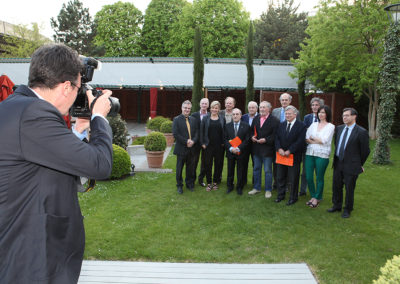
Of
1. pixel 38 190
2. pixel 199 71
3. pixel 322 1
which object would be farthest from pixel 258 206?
pixel 322 1

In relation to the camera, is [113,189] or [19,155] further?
[113,189]

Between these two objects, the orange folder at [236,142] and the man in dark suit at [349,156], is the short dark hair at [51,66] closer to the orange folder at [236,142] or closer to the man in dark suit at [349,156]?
the man in dark suit at [349,156]

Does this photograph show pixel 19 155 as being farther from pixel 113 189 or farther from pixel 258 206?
pixel 113 189

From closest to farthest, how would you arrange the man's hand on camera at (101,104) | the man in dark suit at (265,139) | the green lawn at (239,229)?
the man's hand on camera at (101,104) → the green lawn at (239,229) → the man in dark suit at (265,139)

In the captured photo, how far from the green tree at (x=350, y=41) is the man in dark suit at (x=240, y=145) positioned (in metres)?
10.6

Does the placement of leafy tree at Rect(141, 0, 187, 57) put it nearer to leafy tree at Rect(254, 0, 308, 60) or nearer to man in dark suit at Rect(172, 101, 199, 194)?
leafy tree at Rect(254, 0, 308, 60)

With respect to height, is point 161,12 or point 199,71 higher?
point 161,12

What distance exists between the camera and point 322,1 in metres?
16.4

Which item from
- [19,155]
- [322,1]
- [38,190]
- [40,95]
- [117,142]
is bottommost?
[117,142]

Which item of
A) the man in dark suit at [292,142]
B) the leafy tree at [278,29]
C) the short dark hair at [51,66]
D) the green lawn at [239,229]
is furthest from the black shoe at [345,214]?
the leafy tree at [278,29]

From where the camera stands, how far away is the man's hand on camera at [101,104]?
1.76 metres

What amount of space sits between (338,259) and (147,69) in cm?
2157

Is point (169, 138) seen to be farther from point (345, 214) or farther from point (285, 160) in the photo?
point (345, 214)

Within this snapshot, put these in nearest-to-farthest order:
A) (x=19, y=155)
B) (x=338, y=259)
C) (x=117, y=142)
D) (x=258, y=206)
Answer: (x=19, y=155)
(x=338, y=259)
(x=258, y=206)
(x=117, y=142)
